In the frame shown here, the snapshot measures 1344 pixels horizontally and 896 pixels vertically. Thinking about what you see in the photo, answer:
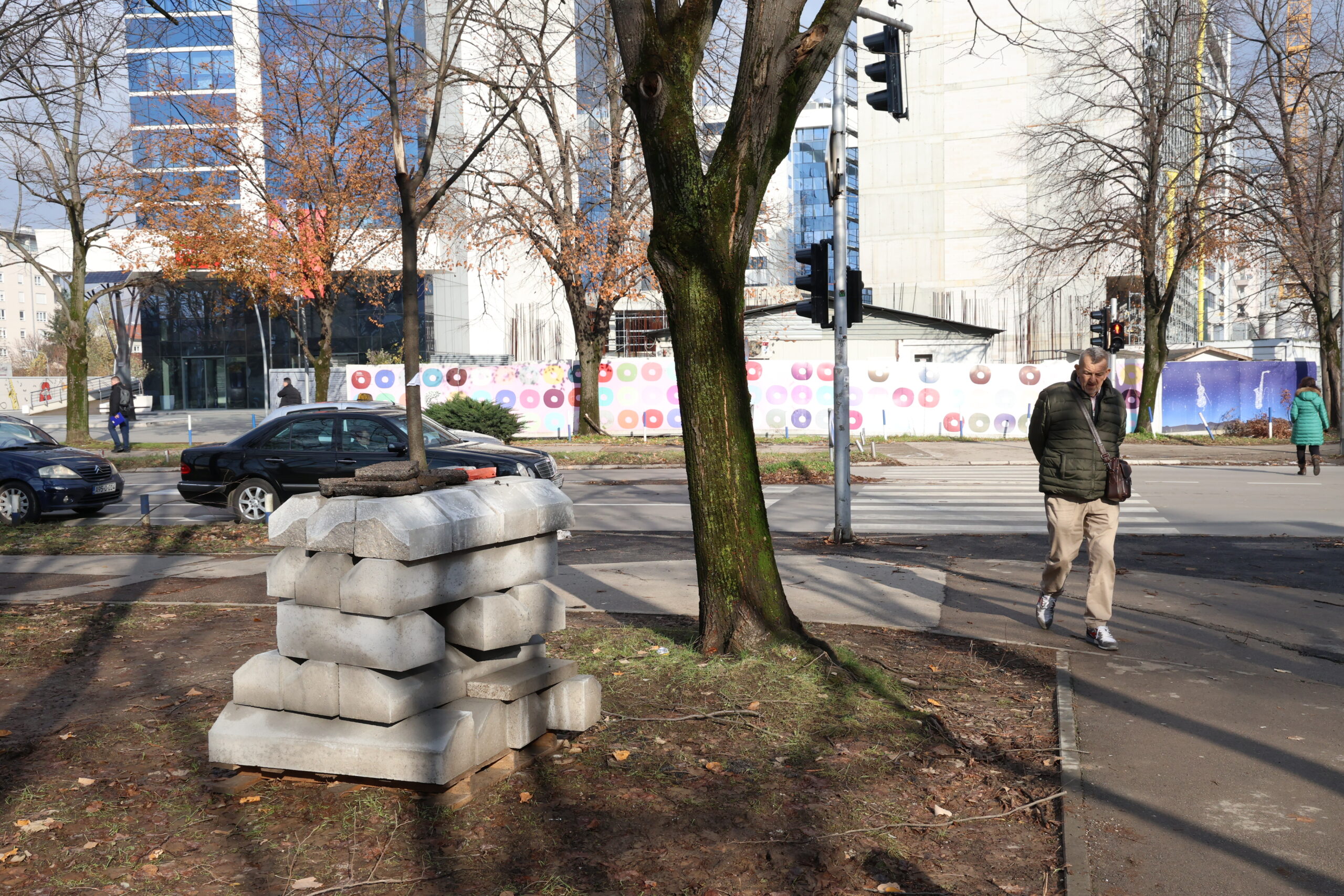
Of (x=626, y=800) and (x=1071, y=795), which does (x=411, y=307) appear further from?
(x=1071, y=795)

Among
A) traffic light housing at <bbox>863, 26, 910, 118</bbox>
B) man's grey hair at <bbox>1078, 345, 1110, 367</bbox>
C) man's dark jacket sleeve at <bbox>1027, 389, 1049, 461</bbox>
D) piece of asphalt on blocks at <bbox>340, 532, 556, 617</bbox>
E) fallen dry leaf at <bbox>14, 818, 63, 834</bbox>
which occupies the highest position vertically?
traffic light housing at <bbox>863, 26, 910, 118</bbox>

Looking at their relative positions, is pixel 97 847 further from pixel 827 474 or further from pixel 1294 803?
pixel 827 474

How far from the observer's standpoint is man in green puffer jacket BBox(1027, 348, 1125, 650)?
23.4 ft

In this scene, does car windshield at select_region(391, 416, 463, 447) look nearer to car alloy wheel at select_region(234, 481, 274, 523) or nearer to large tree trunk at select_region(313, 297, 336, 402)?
car alloy wheel at select_region(234, 481, 274, 523)

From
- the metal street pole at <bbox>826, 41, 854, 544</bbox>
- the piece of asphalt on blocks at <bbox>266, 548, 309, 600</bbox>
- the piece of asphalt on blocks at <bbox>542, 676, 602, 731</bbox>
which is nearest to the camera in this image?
the piece of asphalt on blocks at <bbox>266, 548, 309, 600</bbox>

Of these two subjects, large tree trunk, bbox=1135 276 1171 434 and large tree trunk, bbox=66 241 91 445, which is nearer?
large tree trunk, bbox=66 241 91 445

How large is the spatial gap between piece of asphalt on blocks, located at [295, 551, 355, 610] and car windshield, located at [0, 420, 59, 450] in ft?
46.1

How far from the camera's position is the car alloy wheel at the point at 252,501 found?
48.0 ft

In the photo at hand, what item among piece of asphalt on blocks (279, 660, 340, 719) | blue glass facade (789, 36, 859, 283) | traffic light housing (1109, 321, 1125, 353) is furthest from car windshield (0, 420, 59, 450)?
blue glass facade (789, 36, 859, 283)

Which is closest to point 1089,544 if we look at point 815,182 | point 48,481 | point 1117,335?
point 48,481

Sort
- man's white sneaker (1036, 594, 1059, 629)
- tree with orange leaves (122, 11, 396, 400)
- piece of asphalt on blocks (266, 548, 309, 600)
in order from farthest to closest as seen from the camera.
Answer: tree with orange leaves (122, 11, 396, 400), man's white sneaker (1036, 594, 1059, 629), piece of asphalt on blocks (266, 548, 309, 600)

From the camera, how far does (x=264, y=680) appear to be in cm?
465

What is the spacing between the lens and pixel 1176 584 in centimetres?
926

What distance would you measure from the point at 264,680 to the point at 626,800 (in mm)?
1657
